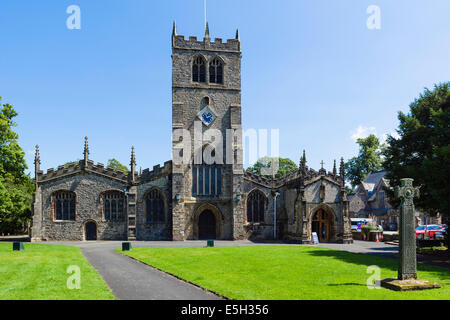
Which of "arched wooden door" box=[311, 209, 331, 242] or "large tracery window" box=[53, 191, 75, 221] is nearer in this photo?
"large tracery window" box=[53, 191, 75, 221]

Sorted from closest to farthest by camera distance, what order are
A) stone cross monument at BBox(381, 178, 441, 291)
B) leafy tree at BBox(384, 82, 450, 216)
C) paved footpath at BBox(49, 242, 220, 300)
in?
paved footpath at BBox(49, 242, 220, 300)
stone cross monument at BBox(381, 178, 441, 291)
leafy tree at BBox(384, 82, 450, 216)

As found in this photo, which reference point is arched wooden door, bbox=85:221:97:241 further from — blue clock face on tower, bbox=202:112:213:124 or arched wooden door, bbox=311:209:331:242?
arched wooden door, bbox=311:209:331:242

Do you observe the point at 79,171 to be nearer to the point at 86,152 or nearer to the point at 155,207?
the point at 86,152

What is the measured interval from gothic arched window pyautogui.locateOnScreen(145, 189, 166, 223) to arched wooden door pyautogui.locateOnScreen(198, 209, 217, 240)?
3.85 meters

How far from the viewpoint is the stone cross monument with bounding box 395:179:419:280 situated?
1258 centimetres

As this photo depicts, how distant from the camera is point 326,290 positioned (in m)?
11.8

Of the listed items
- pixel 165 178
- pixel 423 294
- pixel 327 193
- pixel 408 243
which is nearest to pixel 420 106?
pixel 327 193

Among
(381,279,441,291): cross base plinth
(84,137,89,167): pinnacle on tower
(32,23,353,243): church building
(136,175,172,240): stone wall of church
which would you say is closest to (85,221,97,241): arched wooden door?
(32,23,353,243): church building

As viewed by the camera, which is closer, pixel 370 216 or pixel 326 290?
pixel 326 290

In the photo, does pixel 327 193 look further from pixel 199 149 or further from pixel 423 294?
pixel 423 294

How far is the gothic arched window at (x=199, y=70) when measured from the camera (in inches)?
1523

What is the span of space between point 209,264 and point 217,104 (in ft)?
74.8

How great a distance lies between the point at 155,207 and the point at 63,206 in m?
8.86

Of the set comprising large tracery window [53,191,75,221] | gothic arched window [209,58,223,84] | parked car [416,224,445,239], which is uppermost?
gothic arched window [209,58,223,84]
